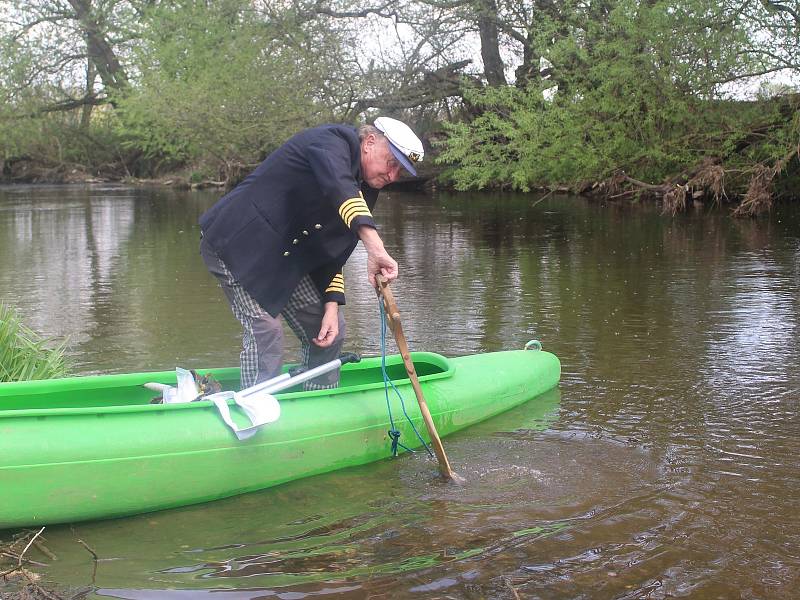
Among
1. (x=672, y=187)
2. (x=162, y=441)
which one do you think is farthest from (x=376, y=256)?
(x=672, y=187)

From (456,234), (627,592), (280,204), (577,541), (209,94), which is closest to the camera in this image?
(627,592)

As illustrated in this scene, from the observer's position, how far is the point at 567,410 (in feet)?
19.1

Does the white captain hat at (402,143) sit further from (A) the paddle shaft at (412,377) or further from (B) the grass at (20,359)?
(B) the grass at (20,359)

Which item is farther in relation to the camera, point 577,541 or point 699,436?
point 699,436

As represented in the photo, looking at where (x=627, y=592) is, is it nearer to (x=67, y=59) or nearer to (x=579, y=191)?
(x=579, y=191)

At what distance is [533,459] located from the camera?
4973 millimetres

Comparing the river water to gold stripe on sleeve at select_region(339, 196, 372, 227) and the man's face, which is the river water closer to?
gold stripe on sleeve at select_region(339, 196, 372, 227)

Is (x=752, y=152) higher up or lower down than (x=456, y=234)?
higher up

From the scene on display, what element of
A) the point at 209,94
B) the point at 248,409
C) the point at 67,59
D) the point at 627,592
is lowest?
the point at 627,592

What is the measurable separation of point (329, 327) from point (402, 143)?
1.07 meters

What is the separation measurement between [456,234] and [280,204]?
12159mm

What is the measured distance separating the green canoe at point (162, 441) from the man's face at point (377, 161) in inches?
41.4

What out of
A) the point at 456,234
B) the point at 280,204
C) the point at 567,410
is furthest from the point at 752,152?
the point at 280,204

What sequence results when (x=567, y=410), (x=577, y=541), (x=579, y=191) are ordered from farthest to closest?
(x=579, y=191) → (x=567, y=410) → (x=577, y=541)
